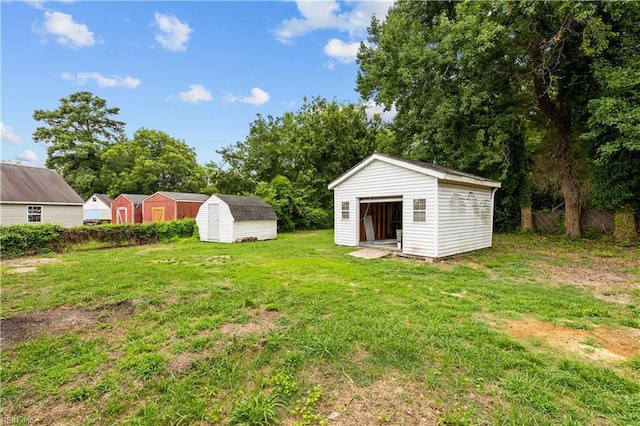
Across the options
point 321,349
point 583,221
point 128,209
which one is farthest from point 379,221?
point 128,209

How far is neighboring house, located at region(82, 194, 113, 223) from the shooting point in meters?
27.2

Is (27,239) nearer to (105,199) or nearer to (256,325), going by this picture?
(256,325)

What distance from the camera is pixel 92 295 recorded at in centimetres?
542

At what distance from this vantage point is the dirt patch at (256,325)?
3862 mm

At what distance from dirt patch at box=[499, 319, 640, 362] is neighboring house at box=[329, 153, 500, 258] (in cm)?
478

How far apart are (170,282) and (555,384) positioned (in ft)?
21.4

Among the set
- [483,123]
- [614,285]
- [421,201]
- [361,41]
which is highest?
[361,41]

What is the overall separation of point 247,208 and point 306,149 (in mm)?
9942

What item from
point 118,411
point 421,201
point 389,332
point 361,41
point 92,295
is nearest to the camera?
point 118,411

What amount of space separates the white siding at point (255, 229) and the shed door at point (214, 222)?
1006 mm

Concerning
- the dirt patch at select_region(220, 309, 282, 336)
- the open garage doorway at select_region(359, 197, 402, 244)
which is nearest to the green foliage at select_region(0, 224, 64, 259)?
the dirt patch at select_region(220, 309, 282, 336)

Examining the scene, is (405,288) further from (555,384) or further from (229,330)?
(229,330)

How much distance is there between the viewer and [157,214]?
70.6 ft

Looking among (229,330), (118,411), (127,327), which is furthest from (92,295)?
(118,411)
